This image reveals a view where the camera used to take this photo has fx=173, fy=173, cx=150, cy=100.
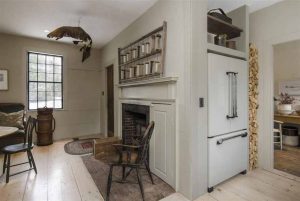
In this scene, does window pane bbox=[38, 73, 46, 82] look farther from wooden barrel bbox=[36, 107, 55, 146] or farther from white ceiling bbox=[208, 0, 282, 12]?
white ceiling bbox=[208, 0, 282, 12]

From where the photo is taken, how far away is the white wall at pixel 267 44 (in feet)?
8.78

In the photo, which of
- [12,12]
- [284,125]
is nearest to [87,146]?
[12,12]

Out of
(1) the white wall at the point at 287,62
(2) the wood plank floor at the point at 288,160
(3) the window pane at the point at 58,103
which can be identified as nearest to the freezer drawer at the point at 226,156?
(2) the wood plank floor at the point at 288,160

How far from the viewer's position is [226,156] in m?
2.46

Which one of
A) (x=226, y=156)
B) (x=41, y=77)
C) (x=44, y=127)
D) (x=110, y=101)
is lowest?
(x=226, y=156)

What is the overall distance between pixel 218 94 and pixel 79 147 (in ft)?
11.0

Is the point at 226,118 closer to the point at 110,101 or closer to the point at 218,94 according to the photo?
the point at 218,94

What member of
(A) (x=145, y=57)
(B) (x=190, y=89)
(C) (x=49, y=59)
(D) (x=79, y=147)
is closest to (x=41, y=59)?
(C) (x=49, y=59)

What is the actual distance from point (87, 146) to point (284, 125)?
5.14m

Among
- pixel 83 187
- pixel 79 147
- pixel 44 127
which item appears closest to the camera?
pixel 83 187

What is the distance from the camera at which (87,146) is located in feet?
13.6

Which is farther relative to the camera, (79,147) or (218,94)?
(79,147)

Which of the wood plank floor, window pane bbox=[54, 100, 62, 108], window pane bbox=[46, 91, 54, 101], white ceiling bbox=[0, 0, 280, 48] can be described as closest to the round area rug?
window pane bbox=[54, 100, 62, 108]

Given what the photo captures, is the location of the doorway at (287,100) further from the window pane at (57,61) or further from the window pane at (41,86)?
the window pane at (41,86)
